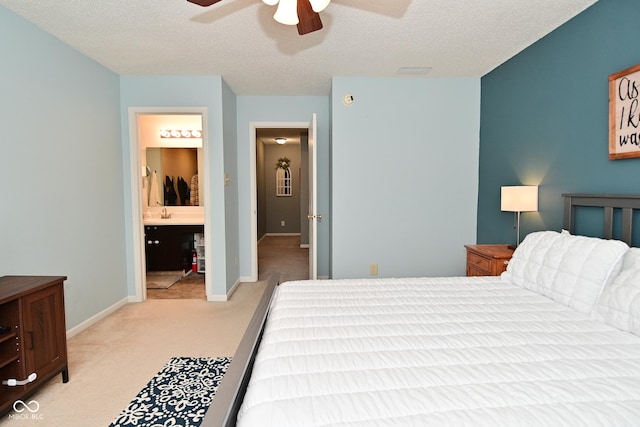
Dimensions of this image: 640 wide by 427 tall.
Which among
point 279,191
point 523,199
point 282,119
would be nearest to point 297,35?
point 282,119

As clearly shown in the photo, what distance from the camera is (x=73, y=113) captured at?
2.91m

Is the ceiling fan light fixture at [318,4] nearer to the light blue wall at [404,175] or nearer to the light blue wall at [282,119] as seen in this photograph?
the light blue wall at [404,175]

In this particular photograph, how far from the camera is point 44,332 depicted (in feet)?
6.64

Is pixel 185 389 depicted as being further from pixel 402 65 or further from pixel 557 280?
pixel 402 65

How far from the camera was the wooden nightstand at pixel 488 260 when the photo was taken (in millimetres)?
2600

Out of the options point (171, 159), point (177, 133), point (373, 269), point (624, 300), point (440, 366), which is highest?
point (177, 133)

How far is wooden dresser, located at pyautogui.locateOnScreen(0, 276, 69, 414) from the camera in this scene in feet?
6.02

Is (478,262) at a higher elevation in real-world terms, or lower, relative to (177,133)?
lower

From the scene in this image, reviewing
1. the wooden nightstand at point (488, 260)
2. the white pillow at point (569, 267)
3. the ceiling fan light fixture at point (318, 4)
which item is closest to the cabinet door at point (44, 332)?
the ceiling fan light fixture at point (318, 4)

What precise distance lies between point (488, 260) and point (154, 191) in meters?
4.81

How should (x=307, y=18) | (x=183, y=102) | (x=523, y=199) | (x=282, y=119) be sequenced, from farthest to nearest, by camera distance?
(x=282, y=119), (x=183, y=102), (x=523, y=199), (x=307, y=18)

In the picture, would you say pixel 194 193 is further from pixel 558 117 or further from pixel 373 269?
pixel 558 117

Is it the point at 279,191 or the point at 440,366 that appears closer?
the point at 440,366

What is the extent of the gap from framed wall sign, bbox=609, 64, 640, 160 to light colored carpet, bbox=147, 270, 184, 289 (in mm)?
4764
